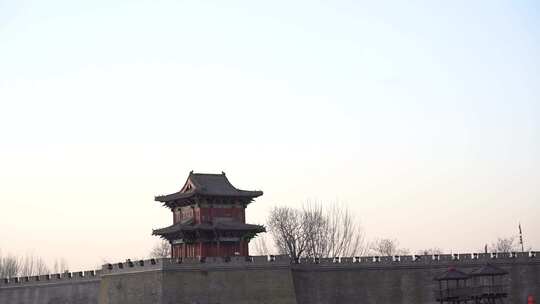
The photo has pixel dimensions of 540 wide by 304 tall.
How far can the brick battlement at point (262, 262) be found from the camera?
46.6 m

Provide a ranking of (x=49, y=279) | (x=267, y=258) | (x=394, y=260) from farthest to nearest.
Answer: (x=49, y=279), (x=394, y=260), (x=267, y=258)

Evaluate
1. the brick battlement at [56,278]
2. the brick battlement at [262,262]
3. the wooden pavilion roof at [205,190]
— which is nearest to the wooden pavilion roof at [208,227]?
the wooden pavilion roof at [205,190]

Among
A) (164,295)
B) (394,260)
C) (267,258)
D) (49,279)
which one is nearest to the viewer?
(164,295)

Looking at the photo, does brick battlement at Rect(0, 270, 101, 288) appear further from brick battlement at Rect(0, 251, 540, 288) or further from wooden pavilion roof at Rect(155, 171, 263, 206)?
wooden pavilion roof at Rect(155, 171, 263, 206)

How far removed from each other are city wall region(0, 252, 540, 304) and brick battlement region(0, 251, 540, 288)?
0.20 ft

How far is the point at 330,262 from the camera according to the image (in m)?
51.3

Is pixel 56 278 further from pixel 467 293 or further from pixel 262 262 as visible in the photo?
pixel 467 293

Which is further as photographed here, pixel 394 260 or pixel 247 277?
pixel 394 260

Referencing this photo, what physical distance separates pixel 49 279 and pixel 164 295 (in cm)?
1552

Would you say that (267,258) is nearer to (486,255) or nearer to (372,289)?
(372,289)

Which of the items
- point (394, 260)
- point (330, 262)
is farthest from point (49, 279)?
point (394, 260)

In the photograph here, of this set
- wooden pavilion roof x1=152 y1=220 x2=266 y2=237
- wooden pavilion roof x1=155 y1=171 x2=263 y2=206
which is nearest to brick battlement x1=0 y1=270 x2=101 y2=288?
wooden pavilion roof x1=152 y1=220 x2=266 y2=237

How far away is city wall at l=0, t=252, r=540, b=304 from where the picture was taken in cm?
4628

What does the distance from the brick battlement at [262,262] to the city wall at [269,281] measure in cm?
6
